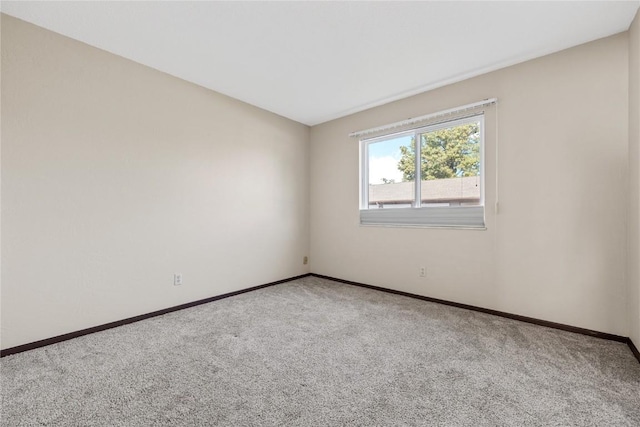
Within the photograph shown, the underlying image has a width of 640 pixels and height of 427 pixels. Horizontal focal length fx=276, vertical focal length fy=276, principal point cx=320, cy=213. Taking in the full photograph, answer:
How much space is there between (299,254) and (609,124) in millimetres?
3597

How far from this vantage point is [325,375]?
1.69 meters

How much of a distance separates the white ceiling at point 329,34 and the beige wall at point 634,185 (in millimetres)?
266

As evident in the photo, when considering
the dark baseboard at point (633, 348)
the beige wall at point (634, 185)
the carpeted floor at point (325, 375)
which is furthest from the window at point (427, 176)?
the dark baseboard at point (633, 348)

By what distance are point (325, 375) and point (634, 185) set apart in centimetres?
248

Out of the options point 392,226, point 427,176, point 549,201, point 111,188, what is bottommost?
point 392,226

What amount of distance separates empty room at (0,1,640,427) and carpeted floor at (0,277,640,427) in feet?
0.05

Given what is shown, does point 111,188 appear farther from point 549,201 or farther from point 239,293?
point 549,201

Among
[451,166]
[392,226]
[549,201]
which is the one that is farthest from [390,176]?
[549,201]

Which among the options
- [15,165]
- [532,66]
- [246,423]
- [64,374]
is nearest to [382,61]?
[532,66]

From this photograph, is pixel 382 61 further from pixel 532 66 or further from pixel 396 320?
pixel 396 320

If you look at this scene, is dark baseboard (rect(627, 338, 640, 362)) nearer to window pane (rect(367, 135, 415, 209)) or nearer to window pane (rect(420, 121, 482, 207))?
window pane (rect(420, 121, 482, 207))

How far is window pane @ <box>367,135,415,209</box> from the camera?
11.3 ft

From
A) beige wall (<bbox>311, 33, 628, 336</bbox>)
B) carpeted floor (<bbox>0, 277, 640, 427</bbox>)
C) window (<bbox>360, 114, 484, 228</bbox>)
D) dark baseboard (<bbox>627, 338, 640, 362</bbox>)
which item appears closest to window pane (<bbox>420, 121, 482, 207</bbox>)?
window (<bbox>360, 114, 484, 228</bbox>)

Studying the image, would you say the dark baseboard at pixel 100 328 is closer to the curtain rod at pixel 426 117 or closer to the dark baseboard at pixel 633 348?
the curtain rod at pixel 426 117
